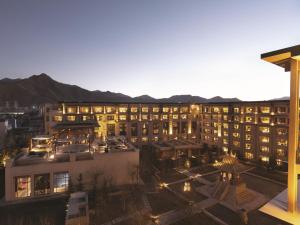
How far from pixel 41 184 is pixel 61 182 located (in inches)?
98.9

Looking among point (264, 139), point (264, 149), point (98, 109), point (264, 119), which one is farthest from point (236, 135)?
point (98, 109)

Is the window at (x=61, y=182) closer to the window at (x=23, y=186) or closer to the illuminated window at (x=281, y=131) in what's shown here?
the window at (x=23, y=186)

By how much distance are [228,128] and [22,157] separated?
171 feet

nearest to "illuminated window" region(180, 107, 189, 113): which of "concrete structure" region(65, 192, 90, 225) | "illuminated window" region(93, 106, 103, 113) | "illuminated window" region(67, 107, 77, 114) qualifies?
"illuminated window" region(93, 106, 103, 113)

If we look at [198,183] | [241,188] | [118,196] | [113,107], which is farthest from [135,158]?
[113,107]

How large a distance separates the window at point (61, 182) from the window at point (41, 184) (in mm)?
876

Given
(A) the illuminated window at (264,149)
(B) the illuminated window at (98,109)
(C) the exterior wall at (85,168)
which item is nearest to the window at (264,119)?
(A) the illuminated window at (264,149)

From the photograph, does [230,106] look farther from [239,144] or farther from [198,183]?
[198,183]

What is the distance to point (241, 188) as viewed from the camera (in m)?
27.2

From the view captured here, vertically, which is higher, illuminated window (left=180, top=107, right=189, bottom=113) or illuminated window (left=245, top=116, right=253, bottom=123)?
illuminated window (left=180, top=107, right=189, bottom=113)

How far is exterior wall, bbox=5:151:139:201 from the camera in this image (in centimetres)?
2550

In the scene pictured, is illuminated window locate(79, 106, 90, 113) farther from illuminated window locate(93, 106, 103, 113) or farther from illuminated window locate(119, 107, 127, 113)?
illuminated window locate(119, 107, 127, 113)

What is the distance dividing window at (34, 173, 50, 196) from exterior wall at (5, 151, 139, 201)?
39 centimetres

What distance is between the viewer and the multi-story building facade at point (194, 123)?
155 ft
